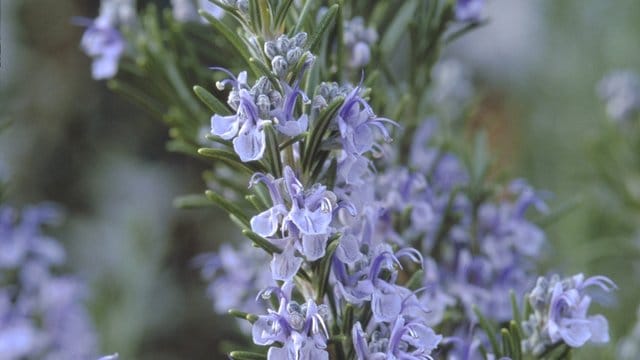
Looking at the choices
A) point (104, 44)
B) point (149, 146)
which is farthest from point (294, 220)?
point (149, 146)

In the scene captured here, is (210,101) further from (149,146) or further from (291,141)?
(149,146)

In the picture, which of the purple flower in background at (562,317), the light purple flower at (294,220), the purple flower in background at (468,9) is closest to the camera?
the light purple flower at (294,220)

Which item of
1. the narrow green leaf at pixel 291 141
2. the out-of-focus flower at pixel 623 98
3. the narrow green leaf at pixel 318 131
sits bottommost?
the narrow green leaf at pixel 291 141

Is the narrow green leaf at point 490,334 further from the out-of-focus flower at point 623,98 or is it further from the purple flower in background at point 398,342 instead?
the out-of-focus flower at point 623,98

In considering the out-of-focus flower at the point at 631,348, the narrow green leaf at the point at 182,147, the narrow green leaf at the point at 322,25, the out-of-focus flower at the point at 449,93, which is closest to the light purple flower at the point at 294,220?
the narrow green leaf at the point at 322,25

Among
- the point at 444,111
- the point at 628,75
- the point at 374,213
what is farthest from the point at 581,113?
the point at 374,213

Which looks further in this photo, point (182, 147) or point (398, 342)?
point (182, 147)

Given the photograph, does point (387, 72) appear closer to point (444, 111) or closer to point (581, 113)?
point (444, 111)

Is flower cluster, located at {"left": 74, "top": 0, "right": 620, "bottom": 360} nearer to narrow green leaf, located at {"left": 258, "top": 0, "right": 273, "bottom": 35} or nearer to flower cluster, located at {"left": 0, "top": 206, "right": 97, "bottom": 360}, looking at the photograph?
narrow green leaf, located at {"left": 258, "top": 0, "right": 273, "bottom": 35}
